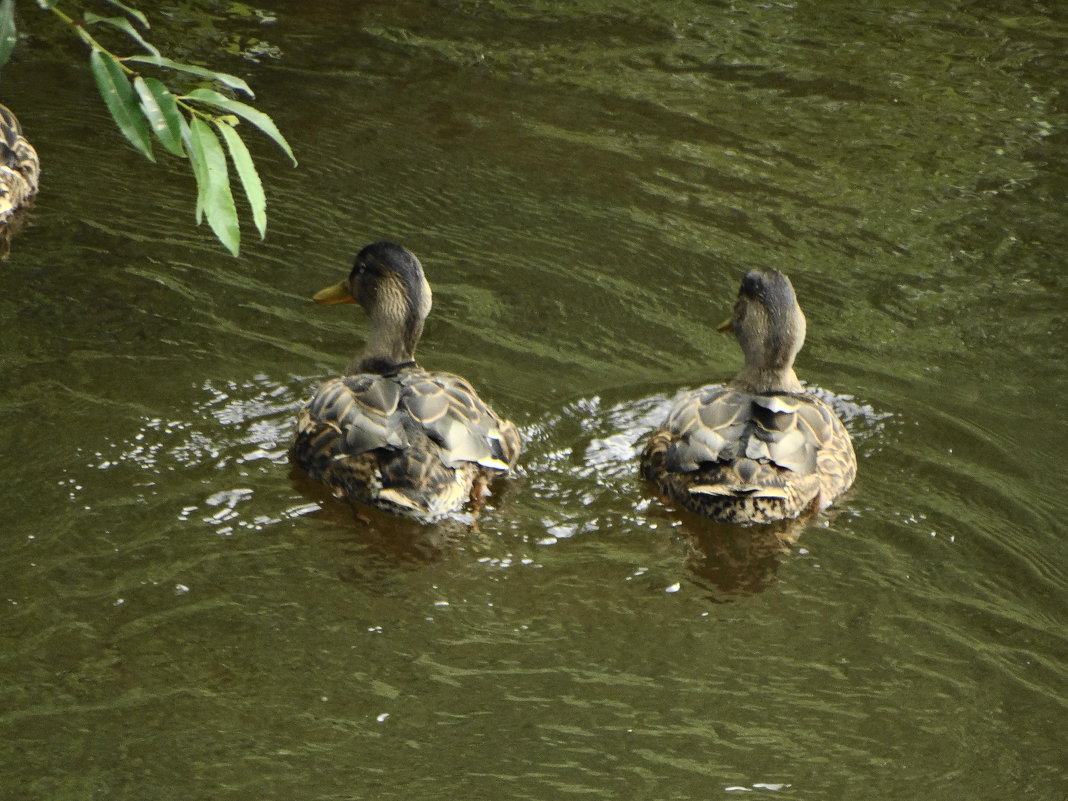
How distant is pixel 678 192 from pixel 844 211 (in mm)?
1115

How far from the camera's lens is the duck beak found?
779 cm

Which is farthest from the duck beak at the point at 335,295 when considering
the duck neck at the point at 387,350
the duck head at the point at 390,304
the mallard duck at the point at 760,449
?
the mallard duck at the point at 760,449

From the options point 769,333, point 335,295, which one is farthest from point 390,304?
point 769,333

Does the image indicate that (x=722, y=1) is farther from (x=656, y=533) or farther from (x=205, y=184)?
(x=205, y=184)

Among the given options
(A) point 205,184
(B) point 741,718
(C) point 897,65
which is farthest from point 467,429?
(C) point 897,65

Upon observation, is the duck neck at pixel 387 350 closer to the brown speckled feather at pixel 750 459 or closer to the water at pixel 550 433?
the water at pixel 550 433

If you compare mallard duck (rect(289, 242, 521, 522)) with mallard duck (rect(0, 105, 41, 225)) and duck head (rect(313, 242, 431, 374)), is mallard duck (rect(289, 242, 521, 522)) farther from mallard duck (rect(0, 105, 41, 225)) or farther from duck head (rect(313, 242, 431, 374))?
mallard duck (rect(0, 105, 41, 225))

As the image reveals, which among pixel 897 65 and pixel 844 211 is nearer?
pixel 844 211

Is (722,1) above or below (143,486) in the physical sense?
above

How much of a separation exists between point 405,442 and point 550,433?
3.21ft

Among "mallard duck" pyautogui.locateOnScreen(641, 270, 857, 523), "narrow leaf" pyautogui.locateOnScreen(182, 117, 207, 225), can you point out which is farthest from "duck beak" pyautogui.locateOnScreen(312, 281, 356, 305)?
"narrow leaf" pyautogui.locateOnScreen(182, 117, 207, 225)

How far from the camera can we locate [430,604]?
5.89m

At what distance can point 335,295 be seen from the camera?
784cm

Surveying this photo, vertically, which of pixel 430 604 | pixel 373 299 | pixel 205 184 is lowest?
pixel 430 604
